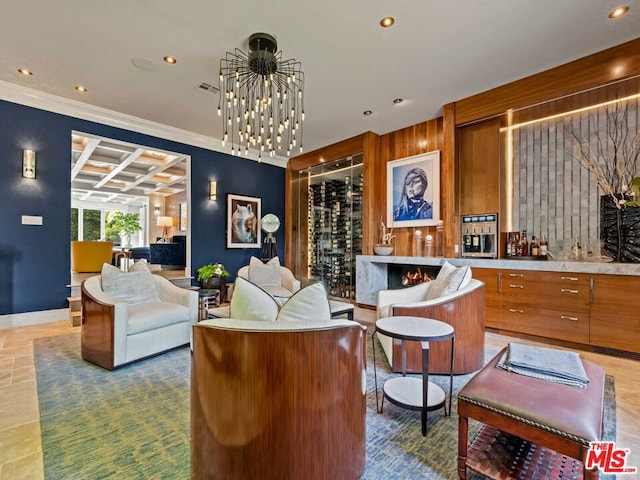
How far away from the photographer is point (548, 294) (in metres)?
3.44

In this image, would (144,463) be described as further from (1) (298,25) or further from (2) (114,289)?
(1) (298,25)

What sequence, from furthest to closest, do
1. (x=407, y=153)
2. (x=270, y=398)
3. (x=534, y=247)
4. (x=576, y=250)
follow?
(x=407, y=153), (x=534, y=247), (x=576, y=250), (x=270, y=398)

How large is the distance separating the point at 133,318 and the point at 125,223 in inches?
478

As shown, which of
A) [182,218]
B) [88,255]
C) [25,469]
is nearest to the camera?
[25,469]

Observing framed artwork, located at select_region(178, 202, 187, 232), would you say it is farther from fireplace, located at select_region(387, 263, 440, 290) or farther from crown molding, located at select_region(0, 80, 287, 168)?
fireplace, located at select_region(387, 263, 440, 290)

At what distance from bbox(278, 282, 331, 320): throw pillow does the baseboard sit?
4.79 m

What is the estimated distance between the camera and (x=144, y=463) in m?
1.56

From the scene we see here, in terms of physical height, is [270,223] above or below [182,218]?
below

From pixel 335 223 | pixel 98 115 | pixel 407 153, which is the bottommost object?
pixel 335 223

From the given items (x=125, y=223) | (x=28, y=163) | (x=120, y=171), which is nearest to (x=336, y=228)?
(x=28, y=163)

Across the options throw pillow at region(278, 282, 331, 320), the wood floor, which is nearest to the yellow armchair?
the wood floor

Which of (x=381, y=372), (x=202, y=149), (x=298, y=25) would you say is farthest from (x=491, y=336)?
(x=202, y=149)

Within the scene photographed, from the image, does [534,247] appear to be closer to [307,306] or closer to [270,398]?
[307,306]

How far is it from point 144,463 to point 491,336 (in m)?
3.79
